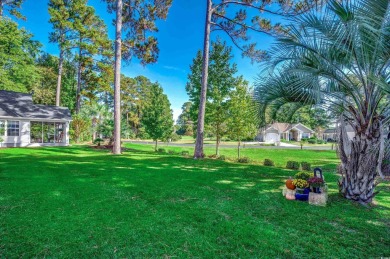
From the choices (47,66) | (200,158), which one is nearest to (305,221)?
(200,158)

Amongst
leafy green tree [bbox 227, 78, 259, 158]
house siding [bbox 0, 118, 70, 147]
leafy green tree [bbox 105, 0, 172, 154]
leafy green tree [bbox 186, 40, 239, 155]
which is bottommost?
house siding [bbox 0, 118, 70, 147]

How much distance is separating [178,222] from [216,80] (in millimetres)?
12596

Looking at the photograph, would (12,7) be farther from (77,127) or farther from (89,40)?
(77,127)

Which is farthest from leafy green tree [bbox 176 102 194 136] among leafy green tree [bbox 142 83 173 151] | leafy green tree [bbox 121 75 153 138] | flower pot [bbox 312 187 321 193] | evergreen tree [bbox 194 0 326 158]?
flower pot [bbox 312 187 321 193]

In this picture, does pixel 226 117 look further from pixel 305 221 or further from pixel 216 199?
pixel 305 221

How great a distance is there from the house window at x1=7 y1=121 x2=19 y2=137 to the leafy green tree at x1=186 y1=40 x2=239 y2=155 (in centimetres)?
1339

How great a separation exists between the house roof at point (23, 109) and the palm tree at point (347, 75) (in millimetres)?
18273

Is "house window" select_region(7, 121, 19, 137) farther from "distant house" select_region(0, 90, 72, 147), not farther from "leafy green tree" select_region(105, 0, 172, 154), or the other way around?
"leafy green tree" select_region(105, 0, 172, 154)

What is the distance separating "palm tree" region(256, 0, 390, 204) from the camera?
3.62m

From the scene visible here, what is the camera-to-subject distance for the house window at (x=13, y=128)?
14906mm

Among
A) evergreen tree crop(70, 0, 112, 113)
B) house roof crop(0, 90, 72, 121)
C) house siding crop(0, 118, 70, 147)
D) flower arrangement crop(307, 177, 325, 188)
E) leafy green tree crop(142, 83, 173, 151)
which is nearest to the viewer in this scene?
flower arrangement crop(307, 177, 325, 188)

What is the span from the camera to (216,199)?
13.7 ft

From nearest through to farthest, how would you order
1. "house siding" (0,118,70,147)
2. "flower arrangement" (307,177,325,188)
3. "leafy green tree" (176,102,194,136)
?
1. "flower arrangement" (307,177,325,188)
2. "house siding" (0,118,70,147)
3. "leafy green tree" (176,102,194,136)

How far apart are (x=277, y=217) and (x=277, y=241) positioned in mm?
836
